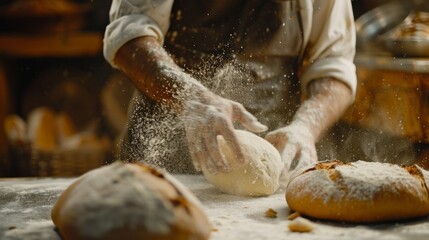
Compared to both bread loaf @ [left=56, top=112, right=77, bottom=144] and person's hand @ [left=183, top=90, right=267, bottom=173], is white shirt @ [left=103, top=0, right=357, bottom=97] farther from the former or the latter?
bread loaf @ [left=56, top=112, right=77, bottom=144]

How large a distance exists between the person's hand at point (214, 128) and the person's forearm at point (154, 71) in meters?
0.13

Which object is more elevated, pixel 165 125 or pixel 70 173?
pixel 165 125

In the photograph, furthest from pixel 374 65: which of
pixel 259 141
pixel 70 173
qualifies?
pixel 70 173

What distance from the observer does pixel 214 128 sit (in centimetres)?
158

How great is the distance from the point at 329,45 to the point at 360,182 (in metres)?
0.98

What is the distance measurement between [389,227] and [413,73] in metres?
1.31

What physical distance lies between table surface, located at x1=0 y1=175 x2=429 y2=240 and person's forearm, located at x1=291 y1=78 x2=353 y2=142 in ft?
1.35

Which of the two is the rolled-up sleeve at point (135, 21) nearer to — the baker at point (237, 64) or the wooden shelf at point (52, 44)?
the baker at point (237, 64)

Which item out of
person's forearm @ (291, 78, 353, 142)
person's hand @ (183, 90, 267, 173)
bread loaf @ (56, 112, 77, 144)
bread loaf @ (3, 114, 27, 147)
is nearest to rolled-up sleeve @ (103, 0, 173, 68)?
person's hand @ (183, 90, 267, 173)

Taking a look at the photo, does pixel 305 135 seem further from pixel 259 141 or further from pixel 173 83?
pixel 173 83

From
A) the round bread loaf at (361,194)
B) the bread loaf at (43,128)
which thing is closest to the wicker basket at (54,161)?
the bread loaf at (43,128)

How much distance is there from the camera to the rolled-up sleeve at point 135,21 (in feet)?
6.46

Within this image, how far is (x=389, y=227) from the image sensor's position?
1.28 m

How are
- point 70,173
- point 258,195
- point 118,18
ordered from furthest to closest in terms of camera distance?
1. point 70,173
2. point 118,18
3. point 258,195
